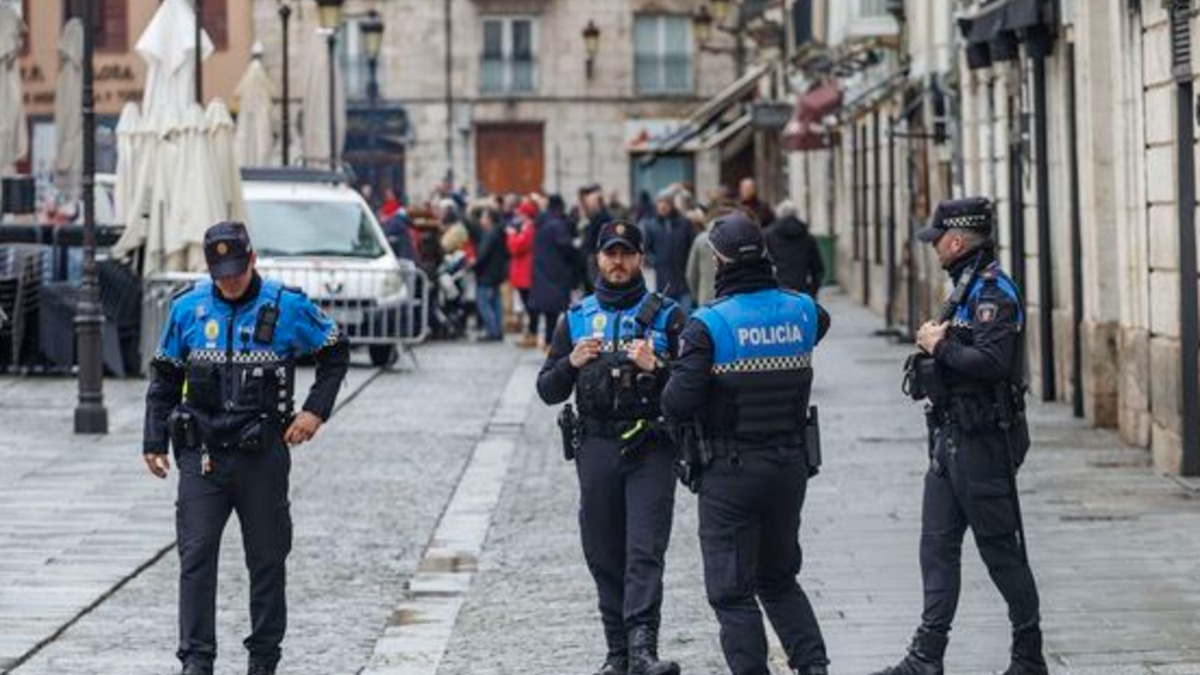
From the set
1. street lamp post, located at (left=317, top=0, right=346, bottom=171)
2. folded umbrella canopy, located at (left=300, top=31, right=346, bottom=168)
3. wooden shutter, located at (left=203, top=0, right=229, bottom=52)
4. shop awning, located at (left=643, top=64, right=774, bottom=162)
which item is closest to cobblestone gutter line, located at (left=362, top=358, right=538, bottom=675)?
folded umbrella canopy, located at (left=300, top=31, right=346, bottom=168)

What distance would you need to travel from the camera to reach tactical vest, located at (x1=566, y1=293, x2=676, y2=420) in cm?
1266

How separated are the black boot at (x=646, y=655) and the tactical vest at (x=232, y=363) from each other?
155 cm

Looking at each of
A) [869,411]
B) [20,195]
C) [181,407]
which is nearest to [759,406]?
[181,407]

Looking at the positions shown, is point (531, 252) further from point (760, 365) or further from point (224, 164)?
point (760, 365)

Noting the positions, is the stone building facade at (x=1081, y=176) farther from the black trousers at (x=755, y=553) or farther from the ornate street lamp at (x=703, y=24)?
the ornate street lamp at (x=703, y=24)

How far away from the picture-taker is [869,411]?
2642 centimetres

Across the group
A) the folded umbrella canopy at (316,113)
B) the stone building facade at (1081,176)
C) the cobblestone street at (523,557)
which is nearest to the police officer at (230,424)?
the cobblestone street at (523,557)

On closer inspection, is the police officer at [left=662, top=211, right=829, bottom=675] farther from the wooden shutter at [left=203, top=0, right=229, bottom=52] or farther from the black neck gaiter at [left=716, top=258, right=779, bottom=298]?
the wooden shutter at [left=203, top=0, right=229, bottom=52]

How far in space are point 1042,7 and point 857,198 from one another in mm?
23540

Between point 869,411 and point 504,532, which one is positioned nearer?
point 504,532

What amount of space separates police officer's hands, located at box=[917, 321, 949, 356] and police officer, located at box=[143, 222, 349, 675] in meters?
2.30

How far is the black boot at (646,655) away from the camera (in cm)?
1245

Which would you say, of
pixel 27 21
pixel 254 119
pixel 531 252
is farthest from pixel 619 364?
pixel 27 21

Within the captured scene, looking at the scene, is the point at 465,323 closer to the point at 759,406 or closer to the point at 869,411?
the point at 869,411
